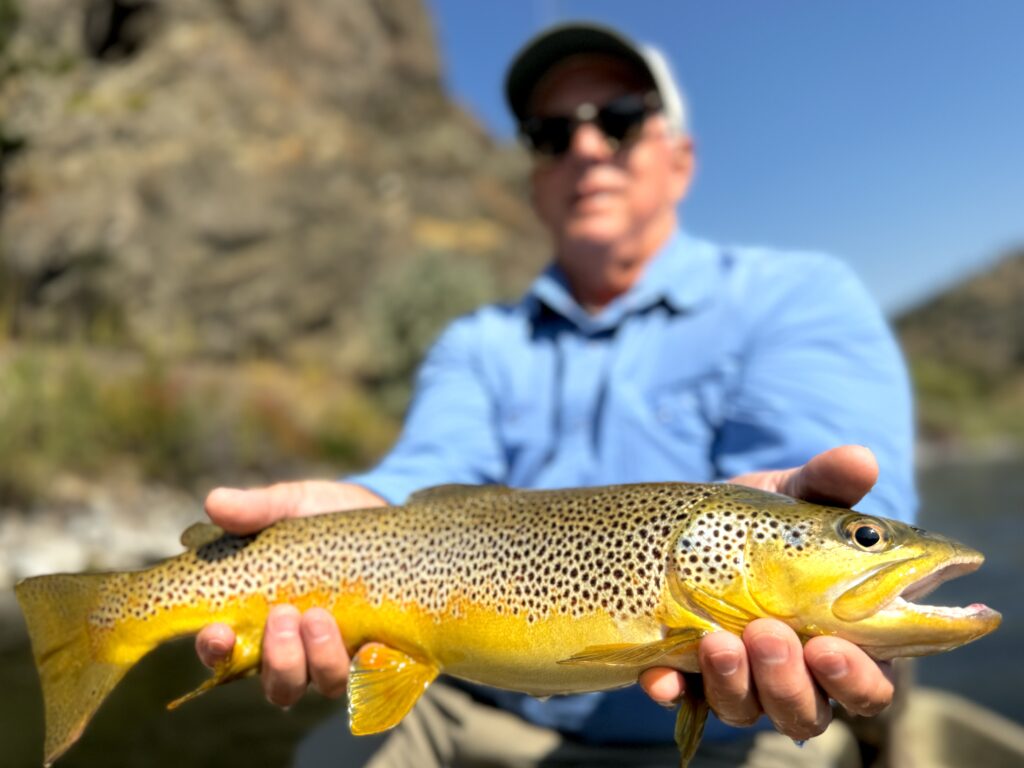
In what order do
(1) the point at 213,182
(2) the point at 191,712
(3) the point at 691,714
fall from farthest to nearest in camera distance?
(1) the point at 213,182
(2) the point at 191,712
(3) the point at 691,714

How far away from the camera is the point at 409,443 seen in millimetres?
3352

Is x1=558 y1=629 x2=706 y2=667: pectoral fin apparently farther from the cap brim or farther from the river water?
the river water

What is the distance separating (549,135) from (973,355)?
81.5 metres

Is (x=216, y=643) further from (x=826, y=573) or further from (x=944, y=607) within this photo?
(x=944, y=607)

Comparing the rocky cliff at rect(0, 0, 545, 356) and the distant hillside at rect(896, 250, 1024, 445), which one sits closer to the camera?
the rocky cliff at rect(0, 0, 545, 356)

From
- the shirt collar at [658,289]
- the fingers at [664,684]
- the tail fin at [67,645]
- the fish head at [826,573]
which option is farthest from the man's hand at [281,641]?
the shirt collar at [658,289]

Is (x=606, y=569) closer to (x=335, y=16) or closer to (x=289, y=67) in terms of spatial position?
(x=289, y=67)

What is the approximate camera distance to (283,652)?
7.43 feet

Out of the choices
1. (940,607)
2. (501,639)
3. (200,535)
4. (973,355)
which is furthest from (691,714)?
(973,355)

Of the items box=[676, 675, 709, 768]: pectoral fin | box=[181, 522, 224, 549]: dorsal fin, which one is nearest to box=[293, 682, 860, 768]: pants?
box=[676, 675, 709, 768]: pectoral fin

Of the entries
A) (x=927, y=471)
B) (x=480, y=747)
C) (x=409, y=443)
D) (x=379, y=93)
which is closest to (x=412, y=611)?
(x=480, y=747)

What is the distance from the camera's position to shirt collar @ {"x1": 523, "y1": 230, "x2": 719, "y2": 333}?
3.30 m

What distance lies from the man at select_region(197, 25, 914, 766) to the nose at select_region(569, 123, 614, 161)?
0.03ft

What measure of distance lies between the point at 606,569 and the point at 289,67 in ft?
131
